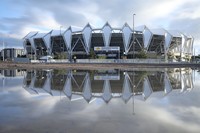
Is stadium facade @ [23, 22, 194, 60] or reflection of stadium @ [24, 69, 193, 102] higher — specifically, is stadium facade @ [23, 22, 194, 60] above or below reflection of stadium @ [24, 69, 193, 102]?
above

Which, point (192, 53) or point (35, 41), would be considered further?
point (192, 53)

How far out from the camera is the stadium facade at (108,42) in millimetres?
98625

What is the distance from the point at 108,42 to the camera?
10025 cm

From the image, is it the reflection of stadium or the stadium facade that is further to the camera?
the stadium facade

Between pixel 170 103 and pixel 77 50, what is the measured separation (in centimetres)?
9775

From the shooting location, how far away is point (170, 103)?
1347 cm

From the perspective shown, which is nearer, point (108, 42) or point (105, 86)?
point (105, 86)

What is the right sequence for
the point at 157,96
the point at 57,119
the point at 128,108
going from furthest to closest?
the point at 157,96 < the point at 128,108 < the point at 57,119

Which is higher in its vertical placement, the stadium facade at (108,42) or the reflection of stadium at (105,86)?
the stadium facade at (108,42)

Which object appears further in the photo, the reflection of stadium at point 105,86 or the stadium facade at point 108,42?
the stadium facade at point 108,42

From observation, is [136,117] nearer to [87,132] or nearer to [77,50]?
[87,132]

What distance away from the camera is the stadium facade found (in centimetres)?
9862

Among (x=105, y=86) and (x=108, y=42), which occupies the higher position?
(x=108, y=42)

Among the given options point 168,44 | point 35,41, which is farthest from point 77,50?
point 168,44
